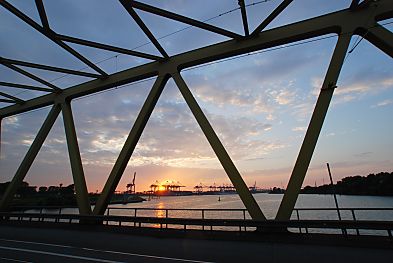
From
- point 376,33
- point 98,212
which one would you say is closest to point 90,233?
point 98,212

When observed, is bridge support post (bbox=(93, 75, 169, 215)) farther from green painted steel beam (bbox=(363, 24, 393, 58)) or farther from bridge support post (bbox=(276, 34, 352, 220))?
green painted steel beam (bbox=(363, 24, 393, 58))

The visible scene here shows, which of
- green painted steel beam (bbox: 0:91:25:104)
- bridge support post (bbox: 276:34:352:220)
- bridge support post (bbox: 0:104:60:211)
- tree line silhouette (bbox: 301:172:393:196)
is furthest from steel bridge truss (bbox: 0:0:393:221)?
tree line silhouette (bbox: 301:172:393:196)

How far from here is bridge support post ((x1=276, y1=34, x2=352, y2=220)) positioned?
9008 millimetres

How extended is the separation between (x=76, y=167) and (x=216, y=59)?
988cm

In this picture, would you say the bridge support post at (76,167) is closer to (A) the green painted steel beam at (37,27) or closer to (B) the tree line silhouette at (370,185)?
(A) the green painted steel beam at (37,27)

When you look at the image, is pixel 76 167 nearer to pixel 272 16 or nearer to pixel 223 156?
pixel 223 156

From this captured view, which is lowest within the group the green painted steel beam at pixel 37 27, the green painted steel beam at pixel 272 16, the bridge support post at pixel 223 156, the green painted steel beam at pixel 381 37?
the bridge support post at pixel 223 156

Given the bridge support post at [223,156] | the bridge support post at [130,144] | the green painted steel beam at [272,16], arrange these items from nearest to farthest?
the green painted steel beam at [272,16]
the bridge support post at [223,156]
the bridge support post at [130,144]

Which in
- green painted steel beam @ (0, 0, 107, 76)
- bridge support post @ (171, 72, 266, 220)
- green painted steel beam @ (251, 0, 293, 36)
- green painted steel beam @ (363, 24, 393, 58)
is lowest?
bridge support post @ (171, 72, 266, 220)

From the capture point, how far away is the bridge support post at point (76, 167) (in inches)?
551

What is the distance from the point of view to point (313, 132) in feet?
29.9

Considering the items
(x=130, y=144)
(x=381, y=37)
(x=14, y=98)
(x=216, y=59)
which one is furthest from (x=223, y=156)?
(x=14, y=98)

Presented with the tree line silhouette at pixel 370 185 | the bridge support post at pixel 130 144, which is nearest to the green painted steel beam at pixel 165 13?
the bridge support post at pixel 130 144

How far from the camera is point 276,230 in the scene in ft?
29.6
